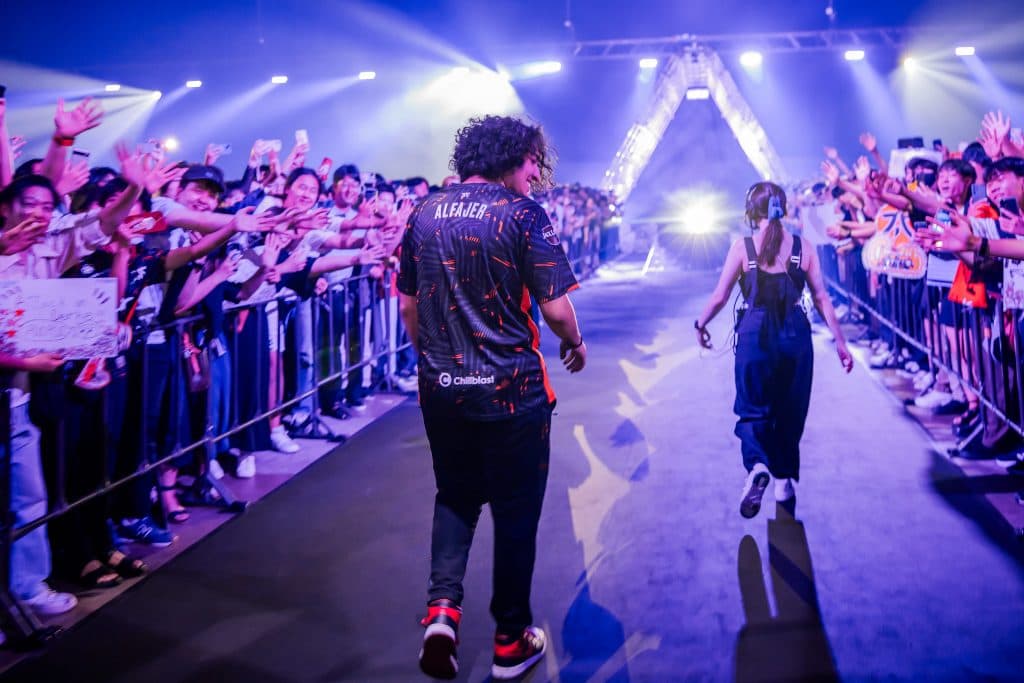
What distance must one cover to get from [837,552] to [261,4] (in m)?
20.4

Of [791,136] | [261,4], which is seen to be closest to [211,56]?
[261,4]

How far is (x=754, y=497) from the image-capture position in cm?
→ 495

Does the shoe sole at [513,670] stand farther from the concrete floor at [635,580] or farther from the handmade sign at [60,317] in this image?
the handmade sign at [60,317]

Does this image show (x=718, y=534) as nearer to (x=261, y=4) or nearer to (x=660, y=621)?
(x=660, y=621)

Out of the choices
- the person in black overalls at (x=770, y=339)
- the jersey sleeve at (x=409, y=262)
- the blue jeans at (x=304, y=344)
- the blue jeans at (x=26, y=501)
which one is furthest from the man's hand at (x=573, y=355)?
the blue jeans at (x=304, y=344)

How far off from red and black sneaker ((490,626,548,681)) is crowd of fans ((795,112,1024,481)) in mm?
2879

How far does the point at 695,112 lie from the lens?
37625 millimetres

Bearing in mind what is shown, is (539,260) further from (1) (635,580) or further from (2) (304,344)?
(2) (304,344)

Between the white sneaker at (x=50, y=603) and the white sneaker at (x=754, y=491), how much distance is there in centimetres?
340

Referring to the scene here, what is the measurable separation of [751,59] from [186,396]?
1023 inches

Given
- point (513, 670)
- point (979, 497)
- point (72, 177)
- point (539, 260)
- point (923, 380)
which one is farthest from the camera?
point (923, 380)

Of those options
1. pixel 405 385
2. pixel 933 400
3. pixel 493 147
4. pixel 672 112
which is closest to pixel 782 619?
pixel 493 147

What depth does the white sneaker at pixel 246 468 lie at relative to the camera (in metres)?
6.09

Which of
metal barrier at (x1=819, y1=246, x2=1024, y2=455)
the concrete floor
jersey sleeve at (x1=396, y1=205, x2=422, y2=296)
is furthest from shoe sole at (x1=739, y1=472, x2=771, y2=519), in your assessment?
jersey sleeve at (x1=396, y1=205, x2=422, y2=296)
